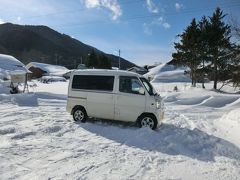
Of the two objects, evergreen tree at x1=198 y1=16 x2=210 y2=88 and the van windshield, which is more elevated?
evergreen tree at x1=198 y1=16 x2=210 y2=88

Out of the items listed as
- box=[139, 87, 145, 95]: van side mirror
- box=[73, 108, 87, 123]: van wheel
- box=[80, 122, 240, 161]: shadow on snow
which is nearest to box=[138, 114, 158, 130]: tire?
box=[80, 122, 240, 161]: shadow on snow

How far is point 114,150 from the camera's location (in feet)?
27.0

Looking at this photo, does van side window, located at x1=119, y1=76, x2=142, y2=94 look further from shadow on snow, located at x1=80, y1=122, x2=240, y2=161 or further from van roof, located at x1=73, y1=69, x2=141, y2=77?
shadow on snow, located at x1=80, y1=122, x2=240, y2=161

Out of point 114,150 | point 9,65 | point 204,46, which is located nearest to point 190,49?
point 204,46

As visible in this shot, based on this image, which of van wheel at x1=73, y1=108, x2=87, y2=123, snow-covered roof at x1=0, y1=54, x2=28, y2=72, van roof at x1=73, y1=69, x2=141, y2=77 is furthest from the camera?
snow-covered roof at x1=0, y1=54, x2=28, y2=72

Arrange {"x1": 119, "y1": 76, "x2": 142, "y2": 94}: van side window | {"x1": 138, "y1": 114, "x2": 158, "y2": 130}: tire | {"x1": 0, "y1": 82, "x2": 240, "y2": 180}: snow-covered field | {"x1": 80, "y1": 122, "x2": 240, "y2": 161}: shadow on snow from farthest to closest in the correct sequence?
1. {"x1": 119, "y1": 76, "x2": 142, "y2": 94}: van side window
2. {"x1": 138, "y1": 114, "x2": 158, "y2": 130}: tire
3. {"x1": 80, "y1": 122, "x2": 240, "y2": 161}: shadow on snow
4. {"x1": 0, "y1": 82, "x2": 240, "y2": 180}: snow-covered field

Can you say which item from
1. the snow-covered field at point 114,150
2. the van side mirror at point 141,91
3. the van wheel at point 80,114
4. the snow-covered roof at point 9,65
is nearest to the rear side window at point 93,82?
the van wheel at point 80,114

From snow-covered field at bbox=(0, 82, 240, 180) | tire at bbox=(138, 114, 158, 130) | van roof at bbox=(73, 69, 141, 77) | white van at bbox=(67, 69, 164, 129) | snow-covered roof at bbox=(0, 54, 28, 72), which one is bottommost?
snow-covered field at bbox=(0, 82, 240, 180)

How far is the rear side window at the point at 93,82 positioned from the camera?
465 inches

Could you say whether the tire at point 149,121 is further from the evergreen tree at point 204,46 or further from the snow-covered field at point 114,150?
the evergreen tree at point 204,46

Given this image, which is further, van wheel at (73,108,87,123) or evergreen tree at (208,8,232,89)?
evergreen tree at (208,8,232,89)

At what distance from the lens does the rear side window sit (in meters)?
11.8

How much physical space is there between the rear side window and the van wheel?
0.92 metres

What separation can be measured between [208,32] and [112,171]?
3189cm
